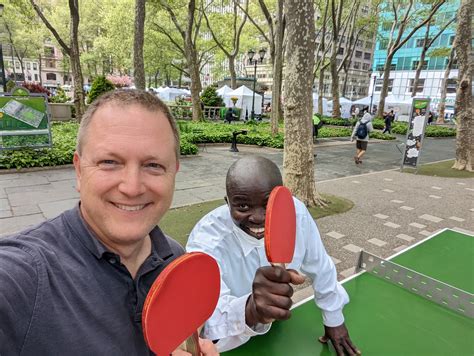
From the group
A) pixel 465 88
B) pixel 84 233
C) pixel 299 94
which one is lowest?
pixel 84 233

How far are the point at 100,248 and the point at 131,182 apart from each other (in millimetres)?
238

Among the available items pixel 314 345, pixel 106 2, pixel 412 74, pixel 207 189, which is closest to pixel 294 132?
pixel 207 189

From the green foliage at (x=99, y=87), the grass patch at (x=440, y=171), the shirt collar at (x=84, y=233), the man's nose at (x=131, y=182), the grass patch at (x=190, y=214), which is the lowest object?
the grass patch at (x=190, y=214)

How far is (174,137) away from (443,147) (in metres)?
19.5

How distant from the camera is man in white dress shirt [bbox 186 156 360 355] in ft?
4.40

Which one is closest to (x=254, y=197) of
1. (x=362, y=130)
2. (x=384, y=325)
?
(x=384, y=325)

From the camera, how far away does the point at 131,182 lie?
982mm

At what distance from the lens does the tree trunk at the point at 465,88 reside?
9.34m

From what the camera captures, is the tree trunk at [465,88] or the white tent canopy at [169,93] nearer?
the tree trunk at [465,88]

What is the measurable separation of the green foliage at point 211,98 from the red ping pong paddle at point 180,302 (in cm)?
2655

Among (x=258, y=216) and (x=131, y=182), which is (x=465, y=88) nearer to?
(x=258, y=216)

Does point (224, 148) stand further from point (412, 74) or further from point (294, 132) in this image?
point (412, 74)

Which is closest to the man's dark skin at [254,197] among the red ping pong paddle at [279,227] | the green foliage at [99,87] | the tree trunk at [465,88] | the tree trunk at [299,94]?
the red ping pong paddle at [279,227]

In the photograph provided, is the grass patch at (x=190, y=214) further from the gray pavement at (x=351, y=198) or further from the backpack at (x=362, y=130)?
the backpack at (x=362, y=130)
